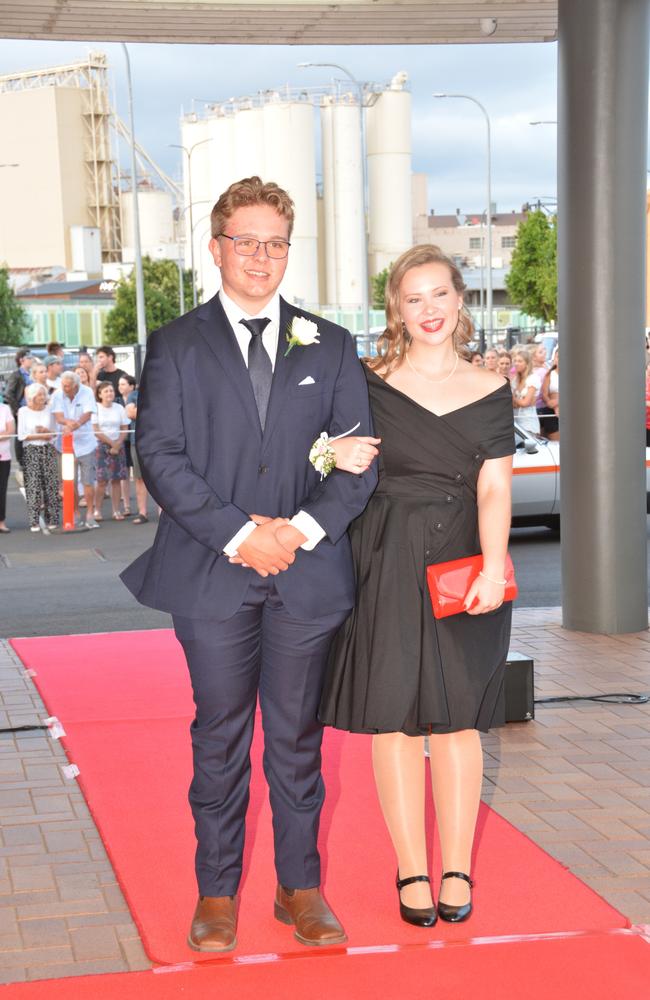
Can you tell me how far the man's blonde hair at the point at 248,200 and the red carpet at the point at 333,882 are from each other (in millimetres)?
1986

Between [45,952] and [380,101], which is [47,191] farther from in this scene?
[45,952]

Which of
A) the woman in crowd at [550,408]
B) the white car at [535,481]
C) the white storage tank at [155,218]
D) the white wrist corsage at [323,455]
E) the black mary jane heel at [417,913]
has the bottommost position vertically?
the white car at [535,481]

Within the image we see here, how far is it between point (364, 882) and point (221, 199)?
83.8 inches

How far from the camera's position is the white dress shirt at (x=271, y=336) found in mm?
3627

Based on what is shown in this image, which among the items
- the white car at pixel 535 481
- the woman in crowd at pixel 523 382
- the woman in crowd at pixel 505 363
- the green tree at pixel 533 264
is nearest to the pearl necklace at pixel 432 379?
the white car at pixel 535 481

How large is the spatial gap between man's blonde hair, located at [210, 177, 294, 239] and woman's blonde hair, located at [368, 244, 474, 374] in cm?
38

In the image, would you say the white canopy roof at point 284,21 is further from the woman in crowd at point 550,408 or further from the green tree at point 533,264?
the green tree at point 533,264

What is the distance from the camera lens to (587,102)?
797 centimetres

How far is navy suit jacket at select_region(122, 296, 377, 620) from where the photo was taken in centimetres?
365

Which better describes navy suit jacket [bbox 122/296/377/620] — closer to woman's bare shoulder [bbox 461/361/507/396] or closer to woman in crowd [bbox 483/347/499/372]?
woman's bare shoulder [bbox 461/361/507/396]

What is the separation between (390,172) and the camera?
345ft

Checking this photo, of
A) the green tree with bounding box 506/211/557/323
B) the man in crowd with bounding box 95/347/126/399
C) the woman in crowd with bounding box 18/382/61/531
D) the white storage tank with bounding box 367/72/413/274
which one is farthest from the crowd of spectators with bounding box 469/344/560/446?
the white storage tank with bounding box 367/72/413/274

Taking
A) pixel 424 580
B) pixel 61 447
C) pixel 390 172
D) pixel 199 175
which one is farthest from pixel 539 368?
pixel 199 175

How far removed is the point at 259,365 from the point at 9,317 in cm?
9162
